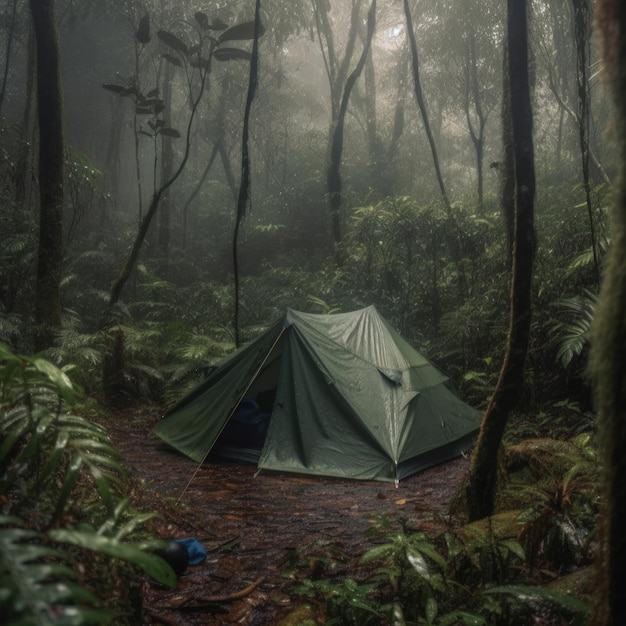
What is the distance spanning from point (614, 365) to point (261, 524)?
3.64 m

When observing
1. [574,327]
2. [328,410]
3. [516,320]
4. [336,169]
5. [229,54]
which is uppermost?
[336,169]

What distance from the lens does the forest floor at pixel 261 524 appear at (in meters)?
3.12

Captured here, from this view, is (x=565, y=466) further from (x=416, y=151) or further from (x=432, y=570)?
→ (x=416, y=151)

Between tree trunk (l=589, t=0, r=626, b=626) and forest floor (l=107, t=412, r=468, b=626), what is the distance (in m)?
1.71

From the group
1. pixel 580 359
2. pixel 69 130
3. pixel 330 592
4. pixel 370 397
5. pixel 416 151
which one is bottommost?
pixel 330 592

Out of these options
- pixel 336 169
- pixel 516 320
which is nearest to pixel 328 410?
pixel 516 320

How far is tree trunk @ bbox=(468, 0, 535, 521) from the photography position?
3.59 meters

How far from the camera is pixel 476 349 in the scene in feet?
28.6

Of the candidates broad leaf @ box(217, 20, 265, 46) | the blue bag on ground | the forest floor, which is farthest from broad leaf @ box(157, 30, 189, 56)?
the blue bag on ground

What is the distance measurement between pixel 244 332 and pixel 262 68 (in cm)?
1789

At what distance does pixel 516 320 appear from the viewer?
11.8 feet

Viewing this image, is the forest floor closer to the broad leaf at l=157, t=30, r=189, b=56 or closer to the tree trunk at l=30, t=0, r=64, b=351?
the tree trunk at l=30, t=0, r=64, b=351

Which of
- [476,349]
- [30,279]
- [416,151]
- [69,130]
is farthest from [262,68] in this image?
[476,349]

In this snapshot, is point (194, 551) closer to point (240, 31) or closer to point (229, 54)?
point (240, 31)
